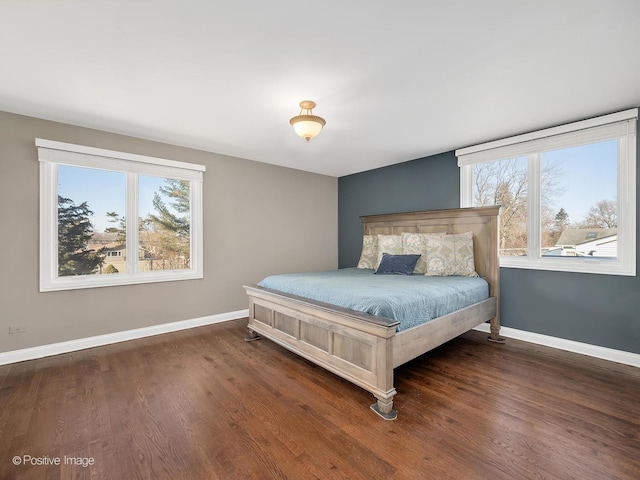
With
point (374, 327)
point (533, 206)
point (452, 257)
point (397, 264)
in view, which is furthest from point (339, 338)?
point (533, 206)

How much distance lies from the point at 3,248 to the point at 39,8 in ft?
7.84

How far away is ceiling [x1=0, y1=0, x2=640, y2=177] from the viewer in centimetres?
167

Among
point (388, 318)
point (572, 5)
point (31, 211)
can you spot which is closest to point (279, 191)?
point (31, 211)

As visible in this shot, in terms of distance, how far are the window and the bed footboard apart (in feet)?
5.22

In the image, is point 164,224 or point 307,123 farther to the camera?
point 164,224

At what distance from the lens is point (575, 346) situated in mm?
3107

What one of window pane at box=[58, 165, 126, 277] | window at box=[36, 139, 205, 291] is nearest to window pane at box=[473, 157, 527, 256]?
window at box=[36, 139, 205, 291]

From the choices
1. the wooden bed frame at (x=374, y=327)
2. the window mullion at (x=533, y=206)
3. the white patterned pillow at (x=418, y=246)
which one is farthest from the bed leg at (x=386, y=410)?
the window mullion at (x=533, y=206)

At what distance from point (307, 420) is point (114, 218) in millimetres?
3214

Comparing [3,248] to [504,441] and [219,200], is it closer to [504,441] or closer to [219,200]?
[219,200]

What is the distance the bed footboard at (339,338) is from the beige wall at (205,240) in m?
1.34

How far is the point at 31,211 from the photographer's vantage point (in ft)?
9.75

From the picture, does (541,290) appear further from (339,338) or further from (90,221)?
(90,221)

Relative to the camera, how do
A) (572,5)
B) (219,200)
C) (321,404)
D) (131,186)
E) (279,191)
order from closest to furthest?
(572,5)
(321,404)
(131,186)
(219,200)
(279,191)
